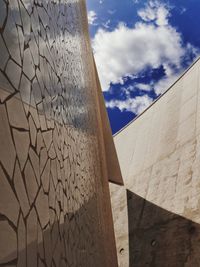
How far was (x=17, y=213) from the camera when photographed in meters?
0.65

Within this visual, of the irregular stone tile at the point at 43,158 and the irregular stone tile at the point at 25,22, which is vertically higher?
the irregular stone tile at the point at 25,22

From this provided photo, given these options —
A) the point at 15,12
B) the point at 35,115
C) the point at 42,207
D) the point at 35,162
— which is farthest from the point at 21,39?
the point at 42,207

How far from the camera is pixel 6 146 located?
0.65 metres

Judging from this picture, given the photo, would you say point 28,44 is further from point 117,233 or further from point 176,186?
point 117,233

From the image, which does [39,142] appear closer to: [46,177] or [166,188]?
[46,177]

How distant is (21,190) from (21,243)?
10 centimetres

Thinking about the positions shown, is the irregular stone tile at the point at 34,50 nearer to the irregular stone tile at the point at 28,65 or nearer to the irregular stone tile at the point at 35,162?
the irregular stone tile at the point at 28,65

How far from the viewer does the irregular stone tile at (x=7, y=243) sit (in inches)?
22.2

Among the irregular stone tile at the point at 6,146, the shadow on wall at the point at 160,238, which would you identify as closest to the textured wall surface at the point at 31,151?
the irregular stone tile at the point at 6,146

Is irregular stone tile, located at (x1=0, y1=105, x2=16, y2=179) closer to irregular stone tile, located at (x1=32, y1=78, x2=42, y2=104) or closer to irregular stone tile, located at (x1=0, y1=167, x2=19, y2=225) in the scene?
irregular stone tile, located at (x1=0, y1=167, x2=19, y2=225)

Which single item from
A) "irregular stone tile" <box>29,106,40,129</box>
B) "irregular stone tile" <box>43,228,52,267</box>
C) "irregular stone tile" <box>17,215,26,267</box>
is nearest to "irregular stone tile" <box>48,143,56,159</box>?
"irregular stone tile" <box>29,106,40,129</box>

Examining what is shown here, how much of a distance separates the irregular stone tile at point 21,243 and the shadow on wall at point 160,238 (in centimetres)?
265

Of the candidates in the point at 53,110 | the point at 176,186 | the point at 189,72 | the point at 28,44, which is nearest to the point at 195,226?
the point at 176,186

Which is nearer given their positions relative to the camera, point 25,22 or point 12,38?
point 12,38
